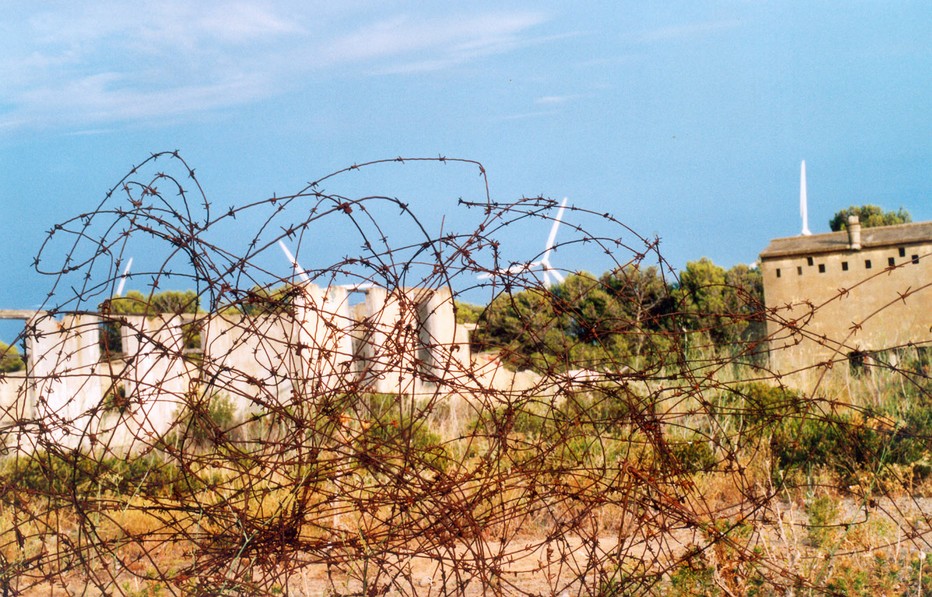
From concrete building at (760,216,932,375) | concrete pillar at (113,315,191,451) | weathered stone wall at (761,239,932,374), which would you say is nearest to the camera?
concrete pillar at (113,315,191,451)

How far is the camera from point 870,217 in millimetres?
27109

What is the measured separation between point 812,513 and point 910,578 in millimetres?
926

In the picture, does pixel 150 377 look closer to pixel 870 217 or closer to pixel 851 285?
pixel 851 285

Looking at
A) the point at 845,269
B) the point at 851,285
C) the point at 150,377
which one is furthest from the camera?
the point at 845,269

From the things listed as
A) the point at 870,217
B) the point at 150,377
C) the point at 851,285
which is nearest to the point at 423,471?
the point at 150,377

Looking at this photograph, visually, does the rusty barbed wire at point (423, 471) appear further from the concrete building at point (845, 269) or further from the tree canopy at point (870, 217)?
the tree canopy at point (870, 217)

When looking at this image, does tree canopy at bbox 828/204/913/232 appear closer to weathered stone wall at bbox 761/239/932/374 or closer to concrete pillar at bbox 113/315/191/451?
weathered stone wall at bbox 761/239/932/374

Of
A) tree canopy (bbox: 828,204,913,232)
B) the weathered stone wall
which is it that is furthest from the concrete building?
tree canopy (bbox: 828,204,913,232)

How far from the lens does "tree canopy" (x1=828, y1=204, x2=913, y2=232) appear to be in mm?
26516

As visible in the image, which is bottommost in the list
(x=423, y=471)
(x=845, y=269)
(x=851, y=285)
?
(x=423, y=471)

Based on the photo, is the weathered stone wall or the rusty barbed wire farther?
the weathered stone wall

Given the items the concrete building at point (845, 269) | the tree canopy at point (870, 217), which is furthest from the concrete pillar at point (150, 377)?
the tree canopy at point (870, 217)

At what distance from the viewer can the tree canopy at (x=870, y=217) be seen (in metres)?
26.5

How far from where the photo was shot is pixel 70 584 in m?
5.14
